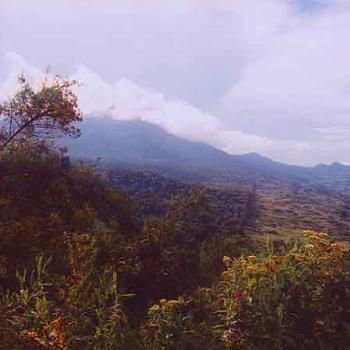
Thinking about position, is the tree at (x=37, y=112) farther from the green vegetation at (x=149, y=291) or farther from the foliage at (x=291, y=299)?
the foliage at (x=291, y=299)

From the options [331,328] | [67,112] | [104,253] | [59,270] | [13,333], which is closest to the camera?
[13,333]

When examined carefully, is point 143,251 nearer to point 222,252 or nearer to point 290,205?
point 222,252

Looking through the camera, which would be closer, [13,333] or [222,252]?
[13,333]

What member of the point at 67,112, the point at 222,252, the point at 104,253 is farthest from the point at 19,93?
the point at 222,252

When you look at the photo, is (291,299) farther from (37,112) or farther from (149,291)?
(37,112)

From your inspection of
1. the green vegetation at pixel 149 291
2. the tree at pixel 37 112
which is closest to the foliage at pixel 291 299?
the green vegetation at pixel 149 291

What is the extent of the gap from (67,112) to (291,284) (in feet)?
40.2

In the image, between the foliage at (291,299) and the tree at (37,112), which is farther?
the tree at (37,112)

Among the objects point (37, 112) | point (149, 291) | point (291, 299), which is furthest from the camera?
point (37, 112)

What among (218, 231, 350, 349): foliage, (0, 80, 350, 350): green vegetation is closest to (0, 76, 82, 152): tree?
(0, 80, 350, 350): green vegetation

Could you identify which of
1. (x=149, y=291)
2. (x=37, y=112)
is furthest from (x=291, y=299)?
(x=37, y=112)

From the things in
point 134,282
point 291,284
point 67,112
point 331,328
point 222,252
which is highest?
point 67,112

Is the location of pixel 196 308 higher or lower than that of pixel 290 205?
higher

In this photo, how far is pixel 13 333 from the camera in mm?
6246
